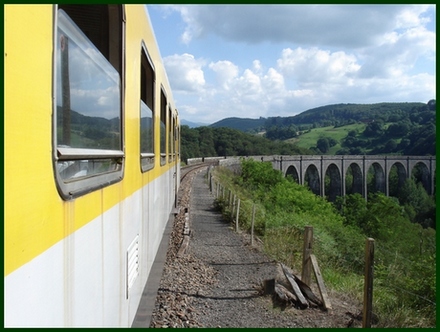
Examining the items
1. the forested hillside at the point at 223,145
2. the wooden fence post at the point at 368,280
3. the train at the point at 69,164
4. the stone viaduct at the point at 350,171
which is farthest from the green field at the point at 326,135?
the train at the point at 69,164

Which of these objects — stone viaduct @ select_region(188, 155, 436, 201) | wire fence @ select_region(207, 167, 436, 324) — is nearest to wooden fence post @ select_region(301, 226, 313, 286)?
wire fence @ select_region(207, 167, 436, 324)

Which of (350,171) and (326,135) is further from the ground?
(326,135)

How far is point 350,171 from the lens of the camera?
83250 millimetres

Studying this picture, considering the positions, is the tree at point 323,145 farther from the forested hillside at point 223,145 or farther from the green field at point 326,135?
the forested hillside at point 223,145

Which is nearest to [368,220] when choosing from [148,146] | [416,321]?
[416,321]

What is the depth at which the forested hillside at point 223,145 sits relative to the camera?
67.2m

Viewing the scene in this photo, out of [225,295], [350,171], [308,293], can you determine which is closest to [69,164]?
[308,293]

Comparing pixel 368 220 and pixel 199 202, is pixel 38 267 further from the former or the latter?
pixel 368 220

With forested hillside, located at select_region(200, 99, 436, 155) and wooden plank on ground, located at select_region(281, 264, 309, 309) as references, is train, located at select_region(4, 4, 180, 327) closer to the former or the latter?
wooden plank on ground, located at select_region(281, 264, 309, 309)

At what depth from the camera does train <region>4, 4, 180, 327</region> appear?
1193 millimetres

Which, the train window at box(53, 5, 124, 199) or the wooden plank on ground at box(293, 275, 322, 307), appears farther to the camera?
the wooden plank on ground at box(293, 275, 322, 307)

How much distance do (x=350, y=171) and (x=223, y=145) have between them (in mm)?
24256

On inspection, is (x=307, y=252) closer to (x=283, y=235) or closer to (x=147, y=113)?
(x=147, y=113)

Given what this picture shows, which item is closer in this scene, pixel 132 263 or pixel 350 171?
pixel 132 263
